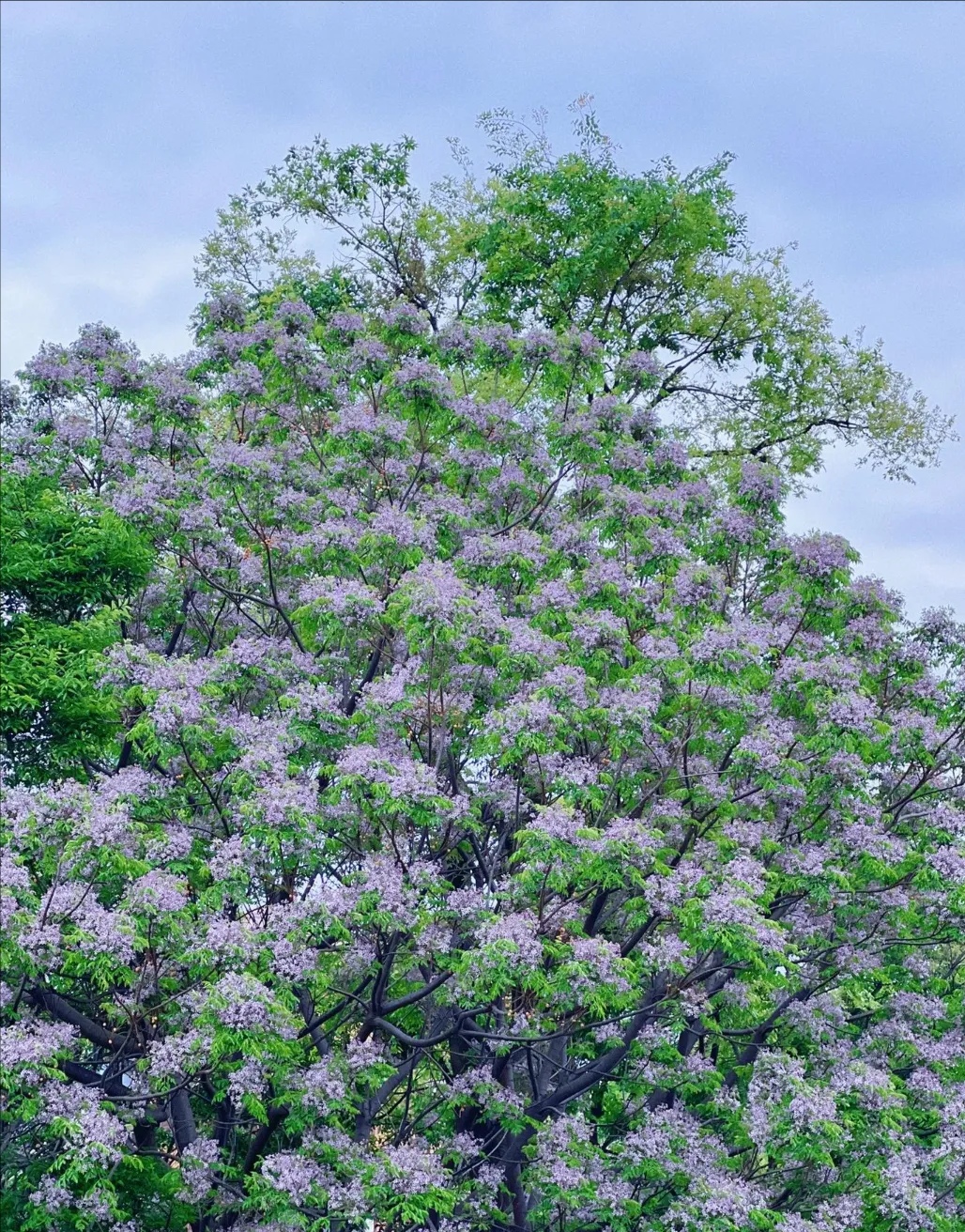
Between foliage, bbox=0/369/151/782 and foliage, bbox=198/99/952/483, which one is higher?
foliage, bbox=198/99/952/483

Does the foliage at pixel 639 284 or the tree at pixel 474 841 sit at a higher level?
the foliage at pixel 639 284

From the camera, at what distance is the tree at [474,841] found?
11.1 m

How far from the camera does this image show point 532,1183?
40.9 feet

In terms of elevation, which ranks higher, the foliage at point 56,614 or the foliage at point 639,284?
the foliage at point 639,284

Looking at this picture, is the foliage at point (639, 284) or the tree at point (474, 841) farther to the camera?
the foliage at point (639, 284)

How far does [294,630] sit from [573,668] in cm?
415

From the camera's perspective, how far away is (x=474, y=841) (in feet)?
43.6

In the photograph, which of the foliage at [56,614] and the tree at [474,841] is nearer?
the tree at [474,841]

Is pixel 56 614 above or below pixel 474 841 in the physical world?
above

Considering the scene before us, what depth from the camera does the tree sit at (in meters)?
11.1

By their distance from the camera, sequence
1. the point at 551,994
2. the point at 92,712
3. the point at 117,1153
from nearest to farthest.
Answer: the point at 117,1153, the point at 551,994, the point at 92,712

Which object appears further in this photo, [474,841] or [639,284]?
[639,284]

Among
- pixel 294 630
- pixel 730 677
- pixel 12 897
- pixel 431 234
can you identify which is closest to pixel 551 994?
pixel 730 677

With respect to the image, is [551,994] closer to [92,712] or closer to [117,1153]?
[117,1153]
